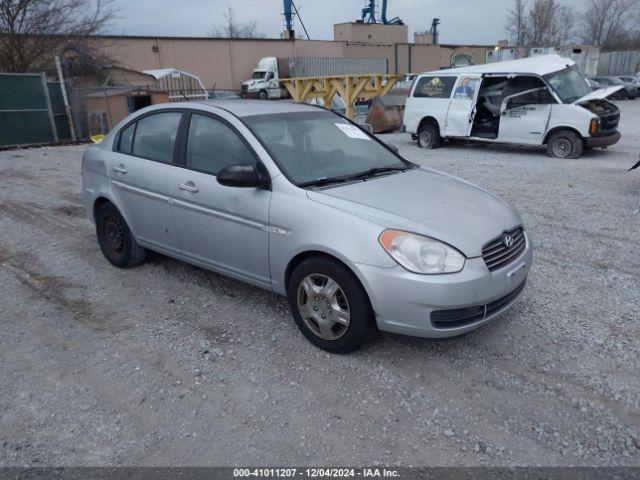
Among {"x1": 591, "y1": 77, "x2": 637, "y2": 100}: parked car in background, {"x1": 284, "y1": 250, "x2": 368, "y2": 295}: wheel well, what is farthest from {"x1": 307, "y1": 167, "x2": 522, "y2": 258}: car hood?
{"x1": 591, "y1": 77, "x2": 637, "y2": 100}: parked car in background

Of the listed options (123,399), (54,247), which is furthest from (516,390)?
(54,247)

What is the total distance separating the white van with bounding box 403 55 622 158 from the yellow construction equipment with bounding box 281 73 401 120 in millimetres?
3222

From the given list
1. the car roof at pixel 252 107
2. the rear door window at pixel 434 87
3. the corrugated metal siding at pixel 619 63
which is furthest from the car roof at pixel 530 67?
the corrugated metal siding at pixel 619 63

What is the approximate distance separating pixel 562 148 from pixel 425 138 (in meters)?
3.50

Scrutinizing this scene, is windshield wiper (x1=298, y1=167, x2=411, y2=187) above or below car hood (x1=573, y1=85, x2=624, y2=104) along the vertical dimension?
below

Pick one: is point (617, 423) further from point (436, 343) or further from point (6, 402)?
point (6, 402)

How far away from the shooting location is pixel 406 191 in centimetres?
358

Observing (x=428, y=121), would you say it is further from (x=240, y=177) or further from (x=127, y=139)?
(x=240, y=177)

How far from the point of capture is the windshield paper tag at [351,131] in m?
4.40

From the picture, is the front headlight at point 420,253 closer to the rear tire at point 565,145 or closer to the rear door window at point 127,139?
the rear door window at point 127,139

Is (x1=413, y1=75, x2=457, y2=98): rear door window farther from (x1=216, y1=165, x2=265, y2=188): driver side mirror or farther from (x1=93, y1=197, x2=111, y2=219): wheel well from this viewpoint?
(x1=216, y1=165, x2=265, y2=188): driver side mirror

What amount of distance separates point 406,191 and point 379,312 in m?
0.97

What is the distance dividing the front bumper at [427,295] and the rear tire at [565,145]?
906 centimetres

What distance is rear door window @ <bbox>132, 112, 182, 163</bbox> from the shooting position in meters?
4.29
